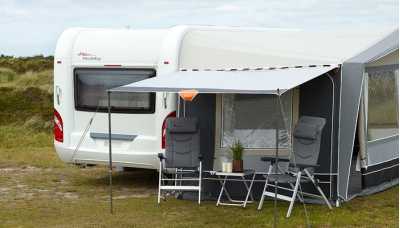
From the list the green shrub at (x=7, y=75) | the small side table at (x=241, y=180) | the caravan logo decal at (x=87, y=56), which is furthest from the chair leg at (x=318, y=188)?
the green shrub at (x=7, y=75)

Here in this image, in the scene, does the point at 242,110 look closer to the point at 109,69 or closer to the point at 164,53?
the point at 164,53

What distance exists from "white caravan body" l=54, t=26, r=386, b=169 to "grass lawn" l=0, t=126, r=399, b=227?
0.53 metres

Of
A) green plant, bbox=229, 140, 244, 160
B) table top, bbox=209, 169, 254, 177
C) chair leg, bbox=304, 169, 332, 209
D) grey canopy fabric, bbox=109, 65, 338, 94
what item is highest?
grey canopy fabric, bbox=109, 65, 338, 94

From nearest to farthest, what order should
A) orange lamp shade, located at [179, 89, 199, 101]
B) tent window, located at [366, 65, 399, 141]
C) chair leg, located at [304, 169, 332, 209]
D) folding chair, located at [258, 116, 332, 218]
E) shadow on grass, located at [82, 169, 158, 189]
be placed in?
orange lamp shade, located at [179, 89, 199, 101] → folding chair, located at [258, 116, 332, 218] → chair leg, located at [304, 169, 332, 209] → tent window, located at [366, 65, 399, 141] → shadow on grass, located at [82, 169, 158, 189]

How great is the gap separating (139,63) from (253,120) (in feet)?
4.94

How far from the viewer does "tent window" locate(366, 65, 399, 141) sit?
802cm

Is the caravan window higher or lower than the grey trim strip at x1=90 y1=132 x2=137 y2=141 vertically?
higher

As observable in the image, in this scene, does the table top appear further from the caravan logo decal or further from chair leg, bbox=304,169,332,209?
the caravan logo decal

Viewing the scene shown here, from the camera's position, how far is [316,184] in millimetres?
7363

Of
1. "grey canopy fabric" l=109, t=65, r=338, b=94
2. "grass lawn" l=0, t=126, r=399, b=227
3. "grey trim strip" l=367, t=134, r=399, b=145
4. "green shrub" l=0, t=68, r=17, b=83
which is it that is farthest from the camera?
"green shrub" l=0, t=68, r=17, b=83

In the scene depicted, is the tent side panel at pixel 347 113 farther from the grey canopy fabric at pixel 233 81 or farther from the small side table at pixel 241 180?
the small side table at pixel 241 180

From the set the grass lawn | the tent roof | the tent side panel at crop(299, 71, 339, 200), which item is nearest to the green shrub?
the grass lawn

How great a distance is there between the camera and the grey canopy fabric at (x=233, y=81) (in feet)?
21.4

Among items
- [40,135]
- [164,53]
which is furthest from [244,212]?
[40,135]
